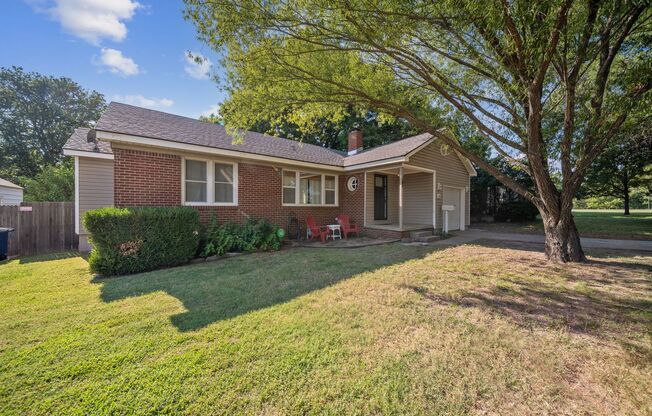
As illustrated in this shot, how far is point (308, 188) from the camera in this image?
11102 mm

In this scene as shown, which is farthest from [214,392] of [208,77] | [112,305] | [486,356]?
[208,77]

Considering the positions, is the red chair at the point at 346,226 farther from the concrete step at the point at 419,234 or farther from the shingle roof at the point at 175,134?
the shingle roof at the point at 175,134

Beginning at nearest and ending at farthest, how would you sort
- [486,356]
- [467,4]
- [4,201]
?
[486,356]
[467,4]
[4,201]

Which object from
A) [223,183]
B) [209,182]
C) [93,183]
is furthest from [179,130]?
[93,183]

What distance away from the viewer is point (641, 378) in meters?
2.24

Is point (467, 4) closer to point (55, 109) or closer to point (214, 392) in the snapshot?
point (214, 392)

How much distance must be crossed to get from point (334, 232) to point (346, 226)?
55 centimetres

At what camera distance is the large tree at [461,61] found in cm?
425

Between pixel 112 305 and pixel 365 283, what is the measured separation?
400 centimetres

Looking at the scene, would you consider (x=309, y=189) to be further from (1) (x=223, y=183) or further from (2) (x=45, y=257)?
(2) (x=45, y=257)

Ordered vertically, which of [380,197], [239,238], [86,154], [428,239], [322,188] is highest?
[86,154]

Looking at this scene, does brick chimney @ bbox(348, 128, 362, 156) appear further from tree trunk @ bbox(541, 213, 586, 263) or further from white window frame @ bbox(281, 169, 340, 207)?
tree trunk @ bbox(541, 213, 586, 263)

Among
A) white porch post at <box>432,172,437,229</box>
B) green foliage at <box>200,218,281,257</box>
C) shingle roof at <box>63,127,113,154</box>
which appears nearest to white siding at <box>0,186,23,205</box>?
shingle roof at <box>63,127,113,154</box>

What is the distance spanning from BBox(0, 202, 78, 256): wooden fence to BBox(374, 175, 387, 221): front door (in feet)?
38.3
